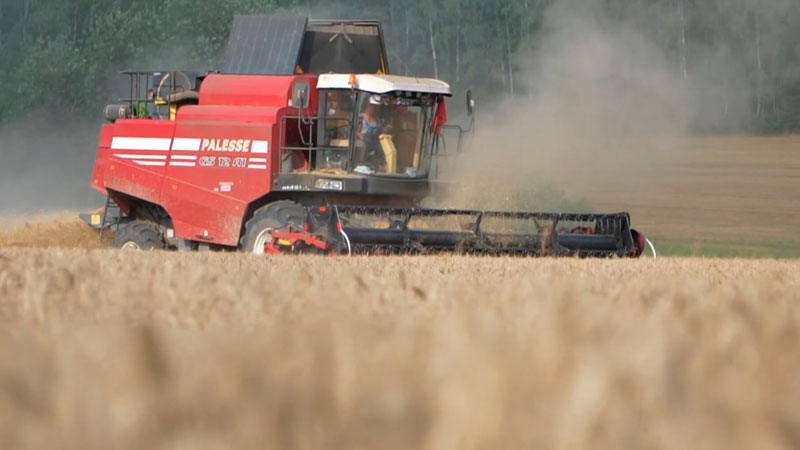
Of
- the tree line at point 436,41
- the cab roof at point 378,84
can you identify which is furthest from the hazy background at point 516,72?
the cab roof at point 378,84

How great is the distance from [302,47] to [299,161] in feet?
5.91

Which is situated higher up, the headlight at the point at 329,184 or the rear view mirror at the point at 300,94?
the rear view mirror at the point at 300,94

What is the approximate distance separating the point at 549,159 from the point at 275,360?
1174 inches

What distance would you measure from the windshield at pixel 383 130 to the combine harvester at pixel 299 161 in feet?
0.06

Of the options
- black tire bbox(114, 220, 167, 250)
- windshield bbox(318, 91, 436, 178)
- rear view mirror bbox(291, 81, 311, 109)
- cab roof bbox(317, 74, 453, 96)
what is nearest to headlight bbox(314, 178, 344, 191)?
windshield bbox(318, 91, 436, 178)

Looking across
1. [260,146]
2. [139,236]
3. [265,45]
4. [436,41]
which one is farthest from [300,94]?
[436,41]

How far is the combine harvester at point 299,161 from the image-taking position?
47.0 feet

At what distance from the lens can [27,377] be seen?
1.72 m

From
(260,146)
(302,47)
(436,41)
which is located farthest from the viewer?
(436,41)

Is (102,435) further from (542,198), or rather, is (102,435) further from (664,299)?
(542,198)

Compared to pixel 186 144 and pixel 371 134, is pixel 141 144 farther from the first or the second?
pixel 371 134

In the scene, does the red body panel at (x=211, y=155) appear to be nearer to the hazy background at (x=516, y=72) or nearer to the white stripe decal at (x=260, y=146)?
the white stripe decal at (x=260, y=146)

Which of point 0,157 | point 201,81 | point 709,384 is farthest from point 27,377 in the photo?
point 0,157

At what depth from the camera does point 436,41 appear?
44.6m
